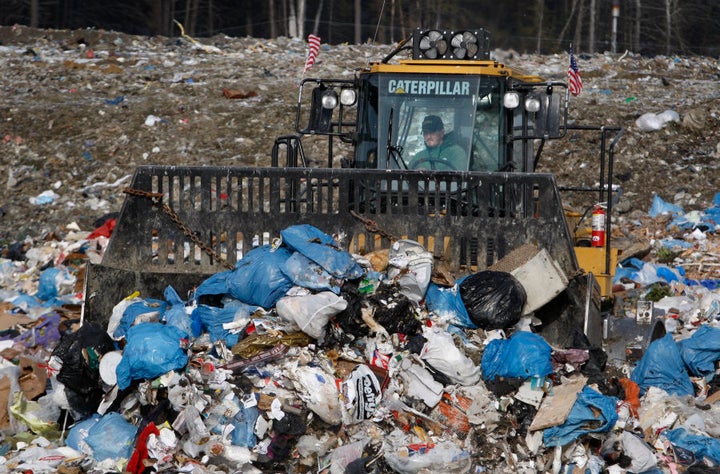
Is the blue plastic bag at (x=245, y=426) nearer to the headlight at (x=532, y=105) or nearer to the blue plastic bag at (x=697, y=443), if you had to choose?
the blue plastic bag at (x=697, y=443)

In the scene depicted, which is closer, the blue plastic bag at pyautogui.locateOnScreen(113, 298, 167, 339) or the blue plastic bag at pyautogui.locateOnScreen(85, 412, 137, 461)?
the blue plastic bag at pyautogui.locateOnScreen(85, 412, 137, 461)

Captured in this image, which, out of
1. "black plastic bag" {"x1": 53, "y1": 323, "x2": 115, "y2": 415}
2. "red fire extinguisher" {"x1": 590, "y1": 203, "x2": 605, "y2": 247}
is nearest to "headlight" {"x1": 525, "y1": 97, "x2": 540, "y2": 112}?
"red fire extinguisher" {"x1": 590, "y1": 203, "x2": 605, "y2": 247}

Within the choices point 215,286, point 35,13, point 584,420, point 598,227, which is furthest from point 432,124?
point 35,13

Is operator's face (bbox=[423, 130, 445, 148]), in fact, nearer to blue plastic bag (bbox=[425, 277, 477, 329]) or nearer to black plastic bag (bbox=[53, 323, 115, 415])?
blue plastic bag (bbox=[425, 277, 477, 329])

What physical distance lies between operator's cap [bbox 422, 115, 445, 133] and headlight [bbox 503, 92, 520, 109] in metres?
0.51

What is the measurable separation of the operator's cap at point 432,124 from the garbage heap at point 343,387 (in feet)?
4.50

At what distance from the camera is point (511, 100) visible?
24.7 ft

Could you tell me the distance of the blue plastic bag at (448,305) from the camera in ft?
20.9

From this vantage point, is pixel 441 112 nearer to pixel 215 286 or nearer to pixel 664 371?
pixel 215 286

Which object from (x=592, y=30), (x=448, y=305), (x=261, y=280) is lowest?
(x=448, y=305)

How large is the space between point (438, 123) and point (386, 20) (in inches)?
601

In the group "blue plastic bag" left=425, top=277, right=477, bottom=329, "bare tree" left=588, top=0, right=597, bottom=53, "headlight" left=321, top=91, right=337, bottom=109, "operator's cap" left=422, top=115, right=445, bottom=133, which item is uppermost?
"bare tree" left=588, top=0, right=597, bottom=53

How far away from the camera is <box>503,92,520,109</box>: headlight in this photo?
753 cm

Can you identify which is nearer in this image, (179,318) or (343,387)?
(343,387)
